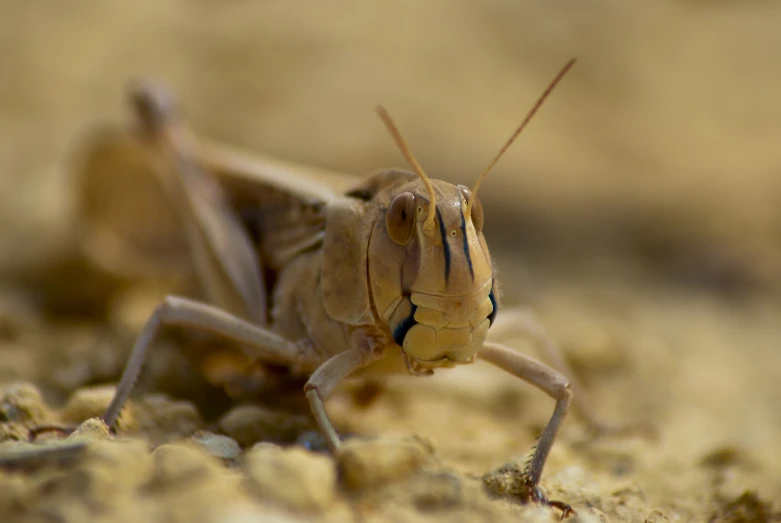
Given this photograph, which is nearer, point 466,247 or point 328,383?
point 466,247

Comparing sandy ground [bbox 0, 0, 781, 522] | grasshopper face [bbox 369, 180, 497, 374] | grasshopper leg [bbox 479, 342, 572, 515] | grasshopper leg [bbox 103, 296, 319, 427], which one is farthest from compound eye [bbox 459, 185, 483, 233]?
grasshopper leg [bbox 103, 296, 319, 427]

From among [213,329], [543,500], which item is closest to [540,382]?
[543,500]

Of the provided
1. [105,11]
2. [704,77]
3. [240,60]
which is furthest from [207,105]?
[704,77]

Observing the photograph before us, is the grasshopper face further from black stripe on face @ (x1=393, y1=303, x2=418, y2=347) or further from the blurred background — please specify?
the blurred background

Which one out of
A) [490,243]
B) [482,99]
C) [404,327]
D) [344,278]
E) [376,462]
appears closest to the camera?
[376,462]

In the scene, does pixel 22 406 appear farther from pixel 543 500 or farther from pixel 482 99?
pixel 482 99

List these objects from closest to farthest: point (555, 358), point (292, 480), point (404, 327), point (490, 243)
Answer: point (292, 480), point (404, 327), point (555, 358), point (490, 243)

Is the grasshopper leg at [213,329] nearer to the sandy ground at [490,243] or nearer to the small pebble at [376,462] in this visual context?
the sandy ground at [490,243]

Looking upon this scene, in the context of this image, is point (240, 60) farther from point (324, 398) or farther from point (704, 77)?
point (324, 398)

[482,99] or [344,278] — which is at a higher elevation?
[482,99]

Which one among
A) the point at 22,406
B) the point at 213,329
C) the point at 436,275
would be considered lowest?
the point at 22,406

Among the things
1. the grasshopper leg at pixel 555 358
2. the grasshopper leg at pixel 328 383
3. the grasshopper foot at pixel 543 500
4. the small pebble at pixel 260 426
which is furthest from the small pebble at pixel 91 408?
the grasshopper leg at pixel 555 358
